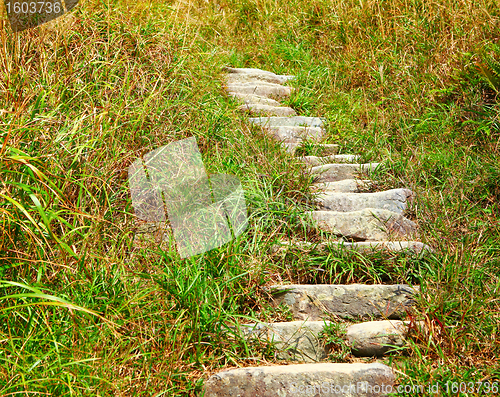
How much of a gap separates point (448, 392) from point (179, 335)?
4.51 ft

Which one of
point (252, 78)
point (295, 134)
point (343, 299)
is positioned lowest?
point (343, 299)

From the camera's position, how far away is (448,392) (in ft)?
6.33

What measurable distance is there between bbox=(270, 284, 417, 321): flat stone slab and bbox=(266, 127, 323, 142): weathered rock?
2.03m

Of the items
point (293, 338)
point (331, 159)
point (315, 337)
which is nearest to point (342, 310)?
point (315, 337)

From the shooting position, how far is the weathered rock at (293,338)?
232cm

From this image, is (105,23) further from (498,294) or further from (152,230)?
(498,294)

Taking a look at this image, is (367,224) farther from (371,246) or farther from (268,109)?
(268,109)

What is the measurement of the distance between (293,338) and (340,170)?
1.90 metres

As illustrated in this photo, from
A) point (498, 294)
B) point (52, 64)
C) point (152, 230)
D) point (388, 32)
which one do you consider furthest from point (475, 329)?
point (388, 32)

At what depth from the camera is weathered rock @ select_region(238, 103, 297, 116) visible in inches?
180

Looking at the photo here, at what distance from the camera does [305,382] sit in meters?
2.06

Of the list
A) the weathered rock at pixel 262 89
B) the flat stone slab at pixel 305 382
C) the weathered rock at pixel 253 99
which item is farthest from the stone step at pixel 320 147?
the flat stone slab at pixel 305 382

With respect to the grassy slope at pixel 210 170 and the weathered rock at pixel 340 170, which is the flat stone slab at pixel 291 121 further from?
the weathered rock at pixel 340 170

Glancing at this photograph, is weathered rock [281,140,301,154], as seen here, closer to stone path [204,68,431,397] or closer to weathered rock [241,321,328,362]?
stone path [204,68,431,397]
